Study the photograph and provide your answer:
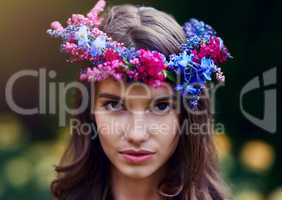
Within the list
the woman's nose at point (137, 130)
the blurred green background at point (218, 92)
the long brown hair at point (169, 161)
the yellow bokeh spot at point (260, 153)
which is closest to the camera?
the woman's nose at point (137, 130)

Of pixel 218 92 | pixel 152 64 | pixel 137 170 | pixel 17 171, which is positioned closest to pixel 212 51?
pixel 152 64

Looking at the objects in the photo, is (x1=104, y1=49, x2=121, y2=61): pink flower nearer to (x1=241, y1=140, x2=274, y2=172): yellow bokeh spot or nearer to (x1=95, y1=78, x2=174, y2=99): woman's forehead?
(x1=95, y1=78, x2=174, y2=99): woman's forehead

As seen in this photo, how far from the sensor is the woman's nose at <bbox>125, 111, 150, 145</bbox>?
2520 mm

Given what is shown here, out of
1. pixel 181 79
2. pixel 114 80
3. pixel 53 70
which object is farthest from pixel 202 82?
pixel 53 70

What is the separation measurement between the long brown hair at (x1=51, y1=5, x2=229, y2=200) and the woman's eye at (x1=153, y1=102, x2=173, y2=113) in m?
0.07

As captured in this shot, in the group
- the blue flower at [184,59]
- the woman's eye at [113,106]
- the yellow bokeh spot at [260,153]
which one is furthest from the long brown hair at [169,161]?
the yellow bokeh spot at [260,153]

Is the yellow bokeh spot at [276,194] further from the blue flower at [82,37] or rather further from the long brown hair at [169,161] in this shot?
the blue flower at [82,37]

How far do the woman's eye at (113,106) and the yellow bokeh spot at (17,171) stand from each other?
1702mm

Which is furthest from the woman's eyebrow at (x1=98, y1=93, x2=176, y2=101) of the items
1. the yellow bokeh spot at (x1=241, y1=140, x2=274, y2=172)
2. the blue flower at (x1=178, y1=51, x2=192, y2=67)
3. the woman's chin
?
the yellow bokeh spot at (x1=241, y1=140, x2=274, y2=172)

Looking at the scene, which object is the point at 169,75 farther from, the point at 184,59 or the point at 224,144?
the point at 224,144

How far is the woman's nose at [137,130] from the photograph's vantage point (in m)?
2.52

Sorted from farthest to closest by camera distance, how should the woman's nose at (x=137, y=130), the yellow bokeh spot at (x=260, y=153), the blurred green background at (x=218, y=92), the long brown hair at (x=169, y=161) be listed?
1. the yellow bokeh spot at (x=260, y=153)
2. the blurred green background at (x=218, y=92)
3. the long brown hair at (x=169, y=161)
4. the woman's nose at (x=137, y=130)

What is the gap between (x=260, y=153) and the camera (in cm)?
420

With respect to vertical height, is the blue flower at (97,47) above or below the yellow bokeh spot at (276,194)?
above
